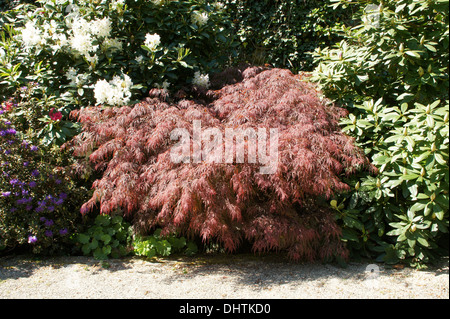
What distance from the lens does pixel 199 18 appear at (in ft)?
15.9

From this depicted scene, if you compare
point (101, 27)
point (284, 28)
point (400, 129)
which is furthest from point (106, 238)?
point (284, 28)

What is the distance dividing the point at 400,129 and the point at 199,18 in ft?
9.27

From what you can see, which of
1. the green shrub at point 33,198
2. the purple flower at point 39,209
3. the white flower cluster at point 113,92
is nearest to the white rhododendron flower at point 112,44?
the white flower cluster at point 113,92

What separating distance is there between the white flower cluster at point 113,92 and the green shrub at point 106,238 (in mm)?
1182

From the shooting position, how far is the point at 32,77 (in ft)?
14.4

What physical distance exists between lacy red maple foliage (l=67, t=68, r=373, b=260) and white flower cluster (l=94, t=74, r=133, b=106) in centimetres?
12

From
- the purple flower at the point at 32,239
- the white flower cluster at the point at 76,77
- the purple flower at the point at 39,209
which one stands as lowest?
the purple flower at the point at 32,239

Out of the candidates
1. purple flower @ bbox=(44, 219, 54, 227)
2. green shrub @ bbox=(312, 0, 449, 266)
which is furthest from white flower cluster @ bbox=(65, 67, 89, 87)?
green shrub @ bbox=(312, 0, 449, 266)

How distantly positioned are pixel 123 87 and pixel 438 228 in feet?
10.8

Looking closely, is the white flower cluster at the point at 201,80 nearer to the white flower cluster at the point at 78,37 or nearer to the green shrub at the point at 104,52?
the green shrub at the point at 104,52

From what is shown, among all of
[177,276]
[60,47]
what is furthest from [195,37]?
[177,276]

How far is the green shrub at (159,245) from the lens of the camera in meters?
3.69

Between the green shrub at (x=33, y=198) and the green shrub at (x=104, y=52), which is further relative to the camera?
the green shrub at (x=104, y=52)

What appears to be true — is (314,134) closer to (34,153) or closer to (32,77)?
(34,153)
